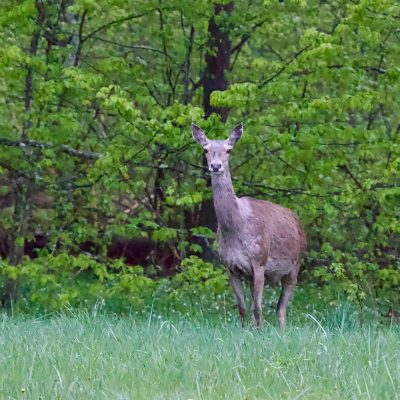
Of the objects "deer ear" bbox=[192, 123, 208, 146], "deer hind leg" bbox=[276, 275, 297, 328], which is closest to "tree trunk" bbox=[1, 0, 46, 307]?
"deer ear" bbox=[192, 123, 208, 146]

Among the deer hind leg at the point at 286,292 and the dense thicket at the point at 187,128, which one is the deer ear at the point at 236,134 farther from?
the deer hind leg at the point at 286,292

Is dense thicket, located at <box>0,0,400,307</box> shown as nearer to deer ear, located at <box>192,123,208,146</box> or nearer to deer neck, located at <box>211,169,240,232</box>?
deer ear, located at <box>192,123,208,146</box>

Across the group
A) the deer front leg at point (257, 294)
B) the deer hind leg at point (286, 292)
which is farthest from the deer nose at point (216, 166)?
the deer hind leg at point (286, 292)

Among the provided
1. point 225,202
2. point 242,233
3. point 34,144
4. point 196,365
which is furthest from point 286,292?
point 196,365

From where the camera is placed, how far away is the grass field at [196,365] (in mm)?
6621

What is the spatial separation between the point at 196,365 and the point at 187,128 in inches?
282

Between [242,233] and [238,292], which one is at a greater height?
[242,233]

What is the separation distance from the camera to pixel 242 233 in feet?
41.4

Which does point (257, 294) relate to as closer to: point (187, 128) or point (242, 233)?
point (242, 233)

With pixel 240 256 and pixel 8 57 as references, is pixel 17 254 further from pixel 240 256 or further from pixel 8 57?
pixel 240 256

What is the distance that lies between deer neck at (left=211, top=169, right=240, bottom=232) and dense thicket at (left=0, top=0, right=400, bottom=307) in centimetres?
149

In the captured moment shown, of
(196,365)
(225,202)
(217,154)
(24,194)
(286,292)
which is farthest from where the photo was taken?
(24,194)

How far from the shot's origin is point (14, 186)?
659 inches

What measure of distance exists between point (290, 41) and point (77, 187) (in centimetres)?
507
